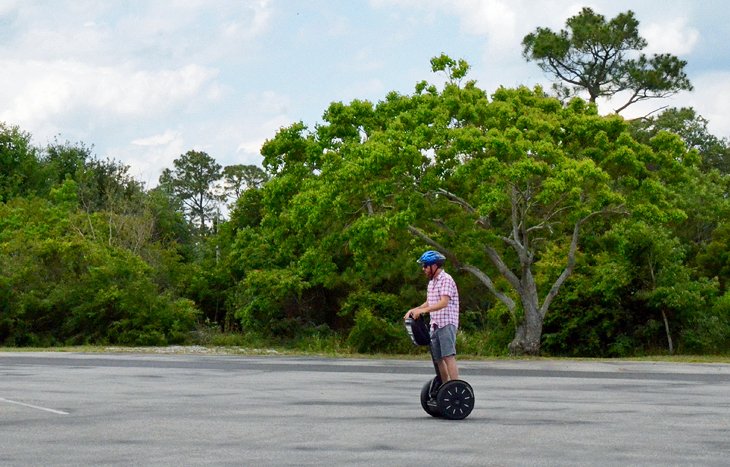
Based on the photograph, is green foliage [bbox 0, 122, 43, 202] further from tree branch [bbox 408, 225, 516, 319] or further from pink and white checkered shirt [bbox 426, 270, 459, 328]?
pink and white checkered shirt [bbox 426, 270, 459, 328]

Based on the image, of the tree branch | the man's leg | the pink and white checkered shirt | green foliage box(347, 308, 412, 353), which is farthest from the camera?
green foliage box(347, 308, 412, 353)

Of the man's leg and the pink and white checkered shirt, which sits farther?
the pink and white checkered shirt

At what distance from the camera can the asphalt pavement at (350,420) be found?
10391 mm

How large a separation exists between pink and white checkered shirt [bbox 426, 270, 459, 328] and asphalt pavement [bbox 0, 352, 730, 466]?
116cm

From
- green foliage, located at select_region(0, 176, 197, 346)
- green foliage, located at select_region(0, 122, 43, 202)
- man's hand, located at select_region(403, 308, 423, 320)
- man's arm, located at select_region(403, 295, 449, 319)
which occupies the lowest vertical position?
man's hand, located at select_region(403, 308, 423, 320)

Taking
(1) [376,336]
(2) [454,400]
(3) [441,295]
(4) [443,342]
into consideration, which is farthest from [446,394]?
(1) [376,336]

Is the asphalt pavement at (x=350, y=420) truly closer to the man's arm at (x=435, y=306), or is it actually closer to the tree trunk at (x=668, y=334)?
the man's arm at (x=435, y=306)

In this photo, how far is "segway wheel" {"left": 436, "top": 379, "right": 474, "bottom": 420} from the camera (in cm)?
1332

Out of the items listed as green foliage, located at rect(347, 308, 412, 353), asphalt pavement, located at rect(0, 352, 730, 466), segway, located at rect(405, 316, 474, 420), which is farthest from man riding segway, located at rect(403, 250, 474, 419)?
green foliage, located at rect(347, 308, 412, 353)

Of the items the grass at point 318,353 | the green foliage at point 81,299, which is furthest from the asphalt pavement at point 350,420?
the green foliage at point 81,299

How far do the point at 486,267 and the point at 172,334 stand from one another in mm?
16285

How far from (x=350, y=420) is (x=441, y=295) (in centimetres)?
183

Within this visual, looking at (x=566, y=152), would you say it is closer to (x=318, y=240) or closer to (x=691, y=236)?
(x=318, y=240)

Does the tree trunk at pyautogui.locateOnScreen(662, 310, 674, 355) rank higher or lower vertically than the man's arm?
higher
